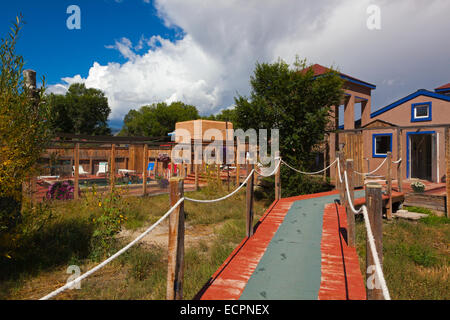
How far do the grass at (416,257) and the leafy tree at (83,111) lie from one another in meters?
53.3

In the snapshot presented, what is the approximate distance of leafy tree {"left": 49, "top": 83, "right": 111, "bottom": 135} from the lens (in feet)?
167

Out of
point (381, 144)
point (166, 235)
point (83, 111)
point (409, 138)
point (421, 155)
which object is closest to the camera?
point (166, 235)

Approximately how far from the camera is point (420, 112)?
15609 mm

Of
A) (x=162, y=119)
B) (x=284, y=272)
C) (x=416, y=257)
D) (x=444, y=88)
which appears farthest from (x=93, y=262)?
(x=162, y=119)

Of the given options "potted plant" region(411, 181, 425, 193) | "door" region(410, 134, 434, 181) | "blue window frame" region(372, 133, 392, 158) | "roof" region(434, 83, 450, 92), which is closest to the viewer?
"potted plant" region(411, 181, 425, 193)

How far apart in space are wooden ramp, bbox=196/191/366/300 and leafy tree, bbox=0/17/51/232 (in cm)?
382

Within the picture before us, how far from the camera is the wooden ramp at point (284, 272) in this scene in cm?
331

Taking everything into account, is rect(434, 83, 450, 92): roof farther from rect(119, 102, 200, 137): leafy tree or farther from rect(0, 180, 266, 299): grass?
rect(119, 102, 200, 137): leafy tree

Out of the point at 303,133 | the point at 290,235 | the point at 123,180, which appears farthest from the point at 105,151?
the point at 290,235

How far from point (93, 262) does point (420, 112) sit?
699 inches

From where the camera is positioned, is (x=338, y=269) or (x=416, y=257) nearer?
(x=338, y=269)

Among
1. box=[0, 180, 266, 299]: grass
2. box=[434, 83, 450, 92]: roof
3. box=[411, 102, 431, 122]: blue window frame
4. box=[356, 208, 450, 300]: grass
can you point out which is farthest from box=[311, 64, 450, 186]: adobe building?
box=[0, 180, 266, 299]: grass

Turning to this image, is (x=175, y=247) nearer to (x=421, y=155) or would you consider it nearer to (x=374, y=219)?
(x=374, y=219)

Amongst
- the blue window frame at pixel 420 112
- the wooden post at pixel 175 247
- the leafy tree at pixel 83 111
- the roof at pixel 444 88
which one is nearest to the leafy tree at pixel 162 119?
the leafy tree at pixel 83 111
